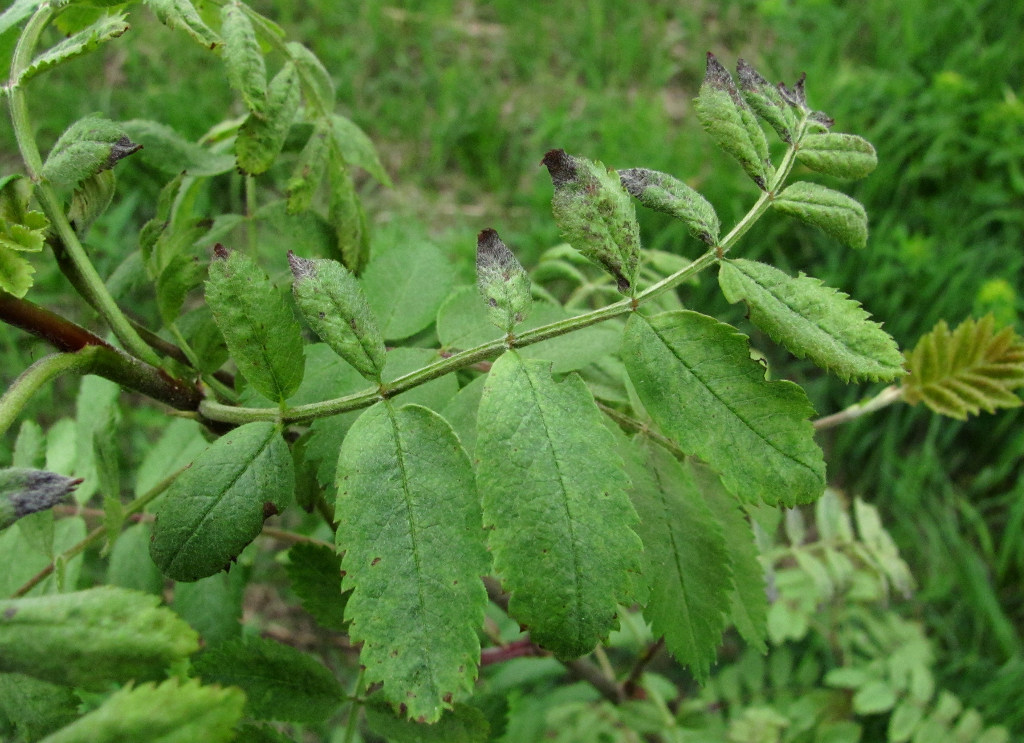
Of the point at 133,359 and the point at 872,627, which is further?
the point at 872,627

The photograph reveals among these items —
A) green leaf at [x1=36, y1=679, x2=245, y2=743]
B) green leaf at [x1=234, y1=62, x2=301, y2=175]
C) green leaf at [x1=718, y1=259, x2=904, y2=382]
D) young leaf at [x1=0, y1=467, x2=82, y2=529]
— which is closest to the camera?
green leaf at [x1=36, y1=679, x2=245, y2=743]

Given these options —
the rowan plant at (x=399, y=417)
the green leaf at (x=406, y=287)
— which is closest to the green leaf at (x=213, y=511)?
the rowan plant at (x=399, y=417)

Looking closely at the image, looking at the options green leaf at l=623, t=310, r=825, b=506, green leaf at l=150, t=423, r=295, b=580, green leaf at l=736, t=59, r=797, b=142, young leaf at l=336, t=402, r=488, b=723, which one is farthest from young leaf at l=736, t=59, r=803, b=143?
green leaf at l=150, t=423, r=295, b=580

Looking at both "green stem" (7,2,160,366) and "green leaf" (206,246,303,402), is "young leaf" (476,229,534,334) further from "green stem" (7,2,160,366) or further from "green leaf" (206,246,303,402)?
"green stem" (7,2,160,366)

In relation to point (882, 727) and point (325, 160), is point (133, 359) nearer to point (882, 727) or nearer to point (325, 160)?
point (325, 160)

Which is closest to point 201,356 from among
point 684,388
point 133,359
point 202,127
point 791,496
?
point 133,359

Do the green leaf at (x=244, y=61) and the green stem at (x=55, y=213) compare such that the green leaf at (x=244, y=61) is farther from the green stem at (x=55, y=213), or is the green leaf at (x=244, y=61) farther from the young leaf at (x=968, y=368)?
the young leaf at (x=968, y=368)
